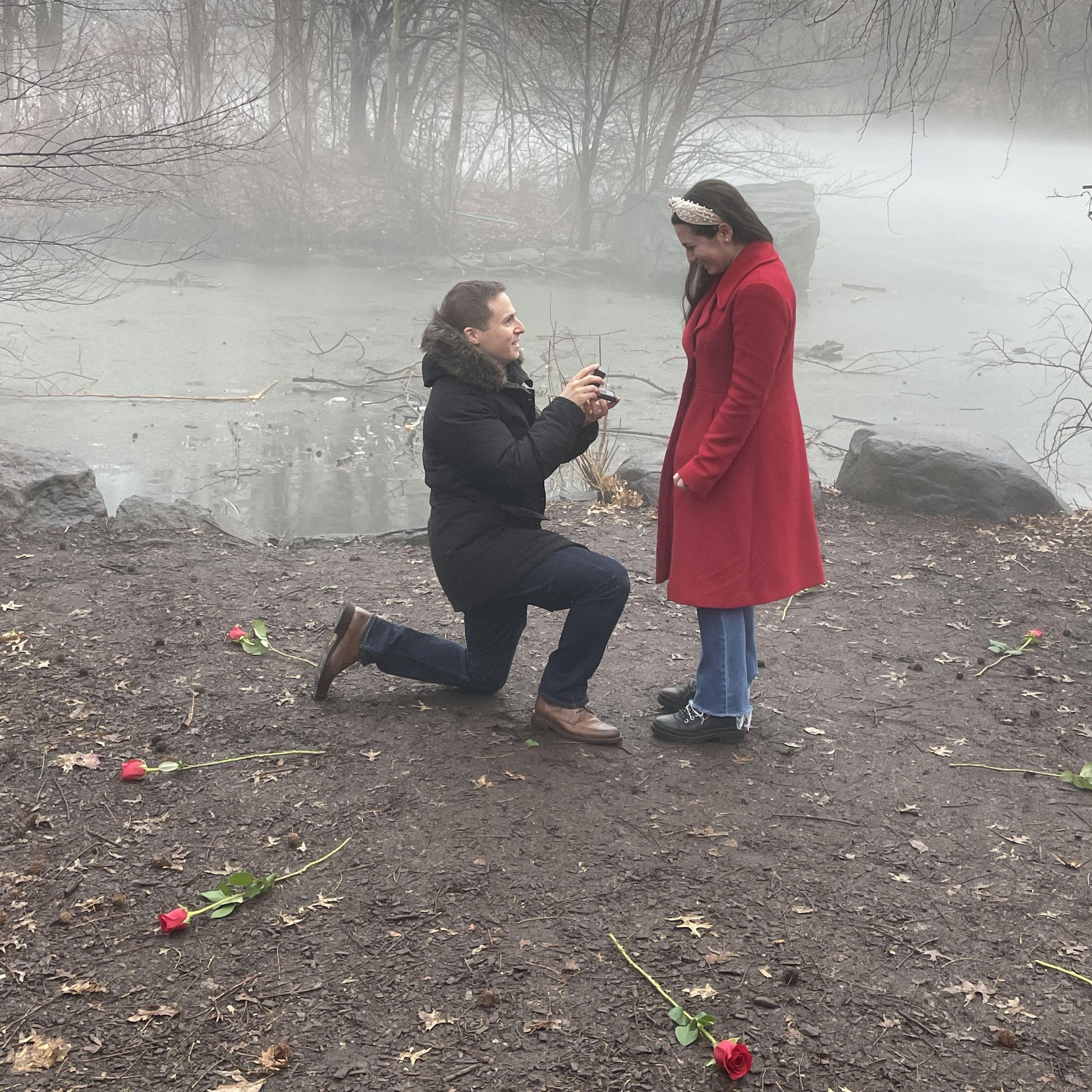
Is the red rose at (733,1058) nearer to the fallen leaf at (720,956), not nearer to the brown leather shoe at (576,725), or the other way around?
the fallen leaf at (720,956)

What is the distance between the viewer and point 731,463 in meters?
3.13

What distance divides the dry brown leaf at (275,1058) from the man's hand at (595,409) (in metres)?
1.83

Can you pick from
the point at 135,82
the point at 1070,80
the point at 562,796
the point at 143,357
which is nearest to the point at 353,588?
the point at 562,796

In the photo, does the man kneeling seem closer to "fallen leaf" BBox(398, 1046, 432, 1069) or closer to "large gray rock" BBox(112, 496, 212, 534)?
"fallen leaf" BBox(398, 1046, 432, 1069)

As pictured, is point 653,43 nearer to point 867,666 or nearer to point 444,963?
point 867,666

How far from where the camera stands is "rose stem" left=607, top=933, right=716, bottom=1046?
2244mm

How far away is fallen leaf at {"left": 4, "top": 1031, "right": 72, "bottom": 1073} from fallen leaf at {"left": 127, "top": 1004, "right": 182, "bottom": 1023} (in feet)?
0.43

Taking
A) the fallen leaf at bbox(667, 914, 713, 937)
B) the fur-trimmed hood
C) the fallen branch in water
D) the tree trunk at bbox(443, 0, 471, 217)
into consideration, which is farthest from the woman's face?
the tree trunk at bbox(443, 0, 471, 217)

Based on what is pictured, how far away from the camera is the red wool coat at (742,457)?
9.88 feet

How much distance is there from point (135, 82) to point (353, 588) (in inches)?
420

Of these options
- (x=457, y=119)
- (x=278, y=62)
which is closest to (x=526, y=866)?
(x=457, y=119)

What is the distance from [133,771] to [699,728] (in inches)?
70.3

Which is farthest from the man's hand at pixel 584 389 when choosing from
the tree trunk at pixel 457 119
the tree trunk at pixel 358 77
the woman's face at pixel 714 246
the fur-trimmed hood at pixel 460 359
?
the tree trunk at pixel 358 77

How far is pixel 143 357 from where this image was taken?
10.7 m
